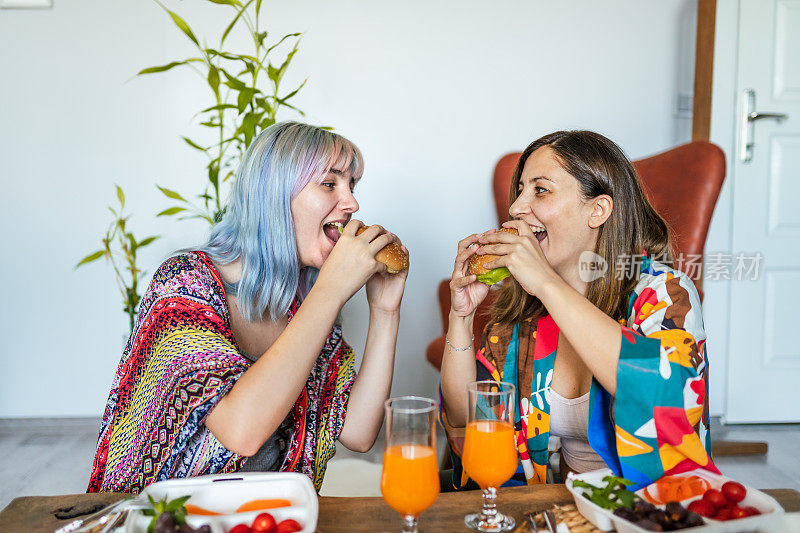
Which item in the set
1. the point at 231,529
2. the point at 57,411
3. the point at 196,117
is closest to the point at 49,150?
the point at 196,117

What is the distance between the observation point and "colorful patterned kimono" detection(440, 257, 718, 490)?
3.76 ft

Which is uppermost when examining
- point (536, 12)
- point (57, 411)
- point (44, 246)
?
point (536, 12)

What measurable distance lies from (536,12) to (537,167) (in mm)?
1821

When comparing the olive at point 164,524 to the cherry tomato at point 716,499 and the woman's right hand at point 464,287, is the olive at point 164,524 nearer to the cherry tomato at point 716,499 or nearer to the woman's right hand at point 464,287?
the cherry tomato at point 716,499

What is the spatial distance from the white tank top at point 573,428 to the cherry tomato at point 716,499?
0.56 metres

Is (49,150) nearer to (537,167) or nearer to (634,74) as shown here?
(537,167)

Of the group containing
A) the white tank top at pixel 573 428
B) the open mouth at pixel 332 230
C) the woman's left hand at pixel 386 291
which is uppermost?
the open mouth at pixel 332 230

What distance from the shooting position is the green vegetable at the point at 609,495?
0.89 m

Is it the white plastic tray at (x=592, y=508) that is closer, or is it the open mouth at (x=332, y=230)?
the white plastic tray at (x=592, y=508)

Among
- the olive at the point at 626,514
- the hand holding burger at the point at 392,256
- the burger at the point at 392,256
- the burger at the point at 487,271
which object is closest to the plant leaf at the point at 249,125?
the burger at the point at 392,256

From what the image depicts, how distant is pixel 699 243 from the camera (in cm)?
236

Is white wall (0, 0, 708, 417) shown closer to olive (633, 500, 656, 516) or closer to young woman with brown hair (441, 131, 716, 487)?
young woman with brown hair (441, 131, 716, 487)

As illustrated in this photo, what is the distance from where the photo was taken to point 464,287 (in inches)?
63.0

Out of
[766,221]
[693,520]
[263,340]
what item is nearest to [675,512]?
[693,520]
